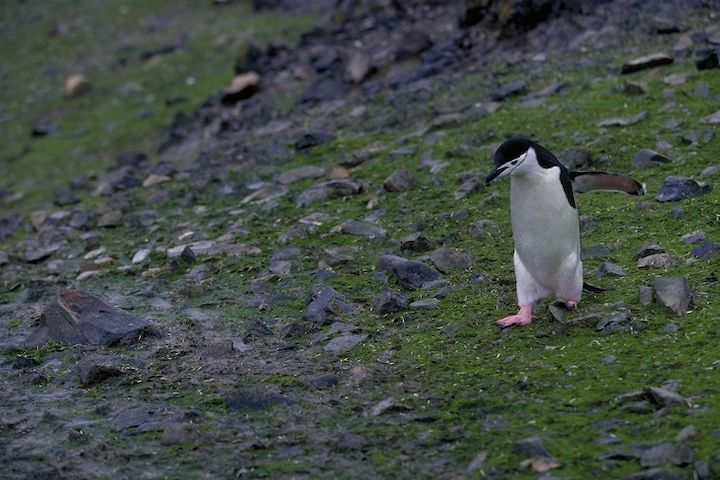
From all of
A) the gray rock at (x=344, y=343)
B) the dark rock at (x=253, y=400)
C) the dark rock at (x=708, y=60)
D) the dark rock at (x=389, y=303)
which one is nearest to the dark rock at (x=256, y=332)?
the gray rock at (x=344, y=343)

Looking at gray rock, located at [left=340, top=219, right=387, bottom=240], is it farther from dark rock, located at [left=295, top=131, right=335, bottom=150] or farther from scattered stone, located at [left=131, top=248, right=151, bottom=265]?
dark rock, located at [left=295, top=131, right=335, bottom=150]

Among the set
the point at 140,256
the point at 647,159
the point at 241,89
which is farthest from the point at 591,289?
the point at 241,89

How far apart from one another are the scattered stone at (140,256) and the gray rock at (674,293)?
4.06m

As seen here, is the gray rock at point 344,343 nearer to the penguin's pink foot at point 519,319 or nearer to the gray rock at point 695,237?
the penguin's pink foot at point 519,319

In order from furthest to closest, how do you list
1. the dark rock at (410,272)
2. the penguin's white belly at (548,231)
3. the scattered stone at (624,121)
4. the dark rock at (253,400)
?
the scattered stone at (624,121)
the dark rock at (410,272)
the penguin's white belly at (548,231)
the dark rock at (253,400)

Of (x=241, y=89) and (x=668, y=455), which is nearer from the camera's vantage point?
(x=668, y=455)

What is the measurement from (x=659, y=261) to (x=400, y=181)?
2.76 metres

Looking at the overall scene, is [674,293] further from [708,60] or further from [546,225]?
[708,60]

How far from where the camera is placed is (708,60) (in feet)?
29.9

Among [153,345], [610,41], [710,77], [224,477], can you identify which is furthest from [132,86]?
[224,477]

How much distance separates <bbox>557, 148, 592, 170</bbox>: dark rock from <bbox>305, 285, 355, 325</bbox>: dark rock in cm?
239

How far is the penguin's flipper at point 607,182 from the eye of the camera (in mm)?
6062

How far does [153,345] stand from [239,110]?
6843mm

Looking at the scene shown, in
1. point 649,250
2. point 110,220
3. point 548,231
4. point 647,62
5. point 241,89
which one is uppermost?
point 548,231
